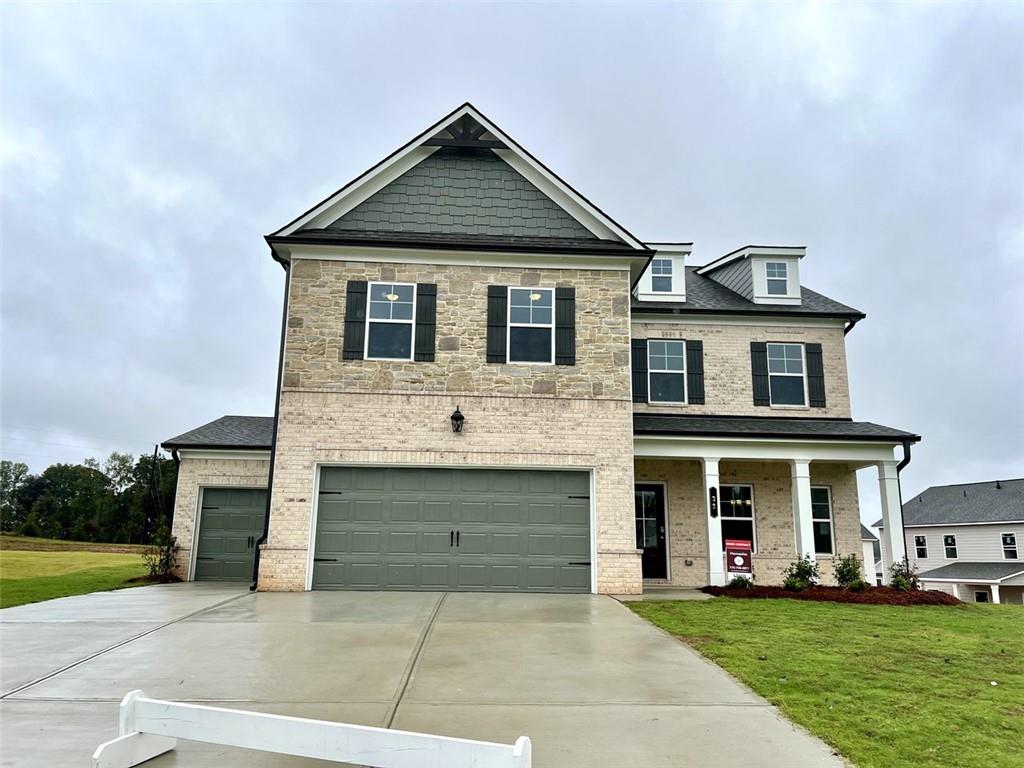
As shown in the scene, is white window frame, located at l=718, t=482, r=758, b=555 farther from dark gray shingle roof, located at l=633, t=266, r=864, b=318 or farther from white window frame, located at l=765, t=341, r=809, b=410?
dark gray shingle roof, located at l=633, t=266, r=864, b=318

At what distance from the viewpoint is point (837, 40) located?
16.2m

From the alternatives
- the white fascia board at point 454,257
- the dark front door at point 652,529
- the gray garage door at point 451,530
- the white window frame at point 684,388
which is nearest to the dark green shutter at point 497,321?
the white fascia board at point 454,257

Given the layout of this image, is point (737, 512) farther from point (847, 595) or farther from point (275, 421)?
point (275, 421)

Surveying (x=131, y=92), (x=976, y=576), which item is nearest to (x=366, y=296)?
(x=131, y=92)

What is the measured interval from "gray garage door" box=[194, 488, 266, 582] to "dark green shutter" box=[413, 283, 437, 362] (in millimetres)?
5981

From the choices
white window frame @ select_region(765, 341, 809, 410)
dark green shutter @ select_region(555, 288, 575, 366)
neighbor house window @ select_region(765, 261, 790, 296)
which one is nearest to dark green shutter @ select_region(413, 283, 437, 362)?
dark green shutter @ select_region(555, 288, 575, 366)

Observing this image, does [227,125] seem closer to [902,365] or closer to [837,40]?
[837,40]

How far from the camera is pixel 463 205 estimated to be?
14.0 meters

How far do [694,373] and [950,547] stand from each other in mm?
34394

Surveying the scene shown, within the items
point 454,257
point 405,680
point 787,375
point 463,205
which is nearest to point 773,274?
point 787,375

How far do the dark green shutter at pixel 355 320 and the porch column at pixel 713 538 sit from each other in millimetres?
7743

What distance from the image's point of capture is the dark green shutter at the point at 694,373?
16203mm

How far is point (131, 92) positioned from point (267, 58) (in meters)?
5.01

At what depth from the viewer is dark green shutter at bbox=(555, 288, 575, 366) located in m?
13.2
